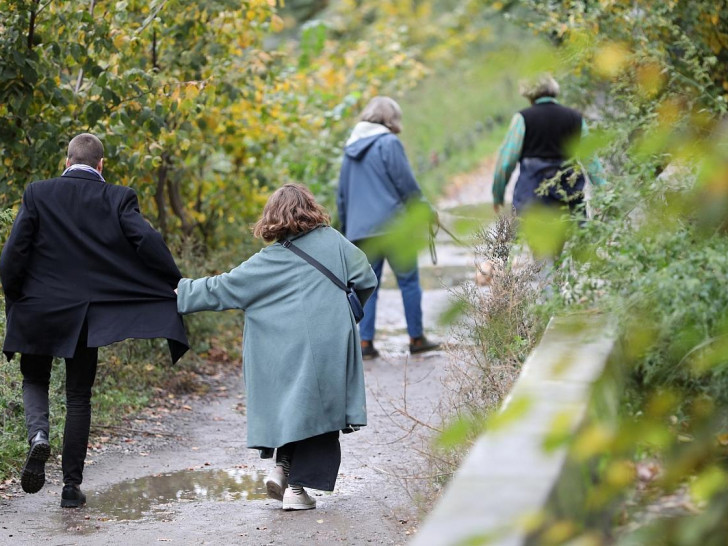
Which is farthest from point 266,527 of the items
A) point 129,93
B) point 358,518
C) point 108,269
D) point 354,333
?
point 129,93

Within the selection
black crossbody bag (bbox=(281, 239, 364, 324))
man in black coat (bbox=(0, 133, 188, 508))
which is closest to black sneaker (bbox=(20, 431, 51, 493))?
man in black coat (bbox=(0, 133, 188, 508))

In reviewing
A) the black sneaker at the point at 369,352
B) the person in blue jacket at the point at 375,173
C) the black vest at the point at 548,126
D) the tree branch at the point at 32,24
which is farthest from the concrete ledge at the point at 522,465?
the black sneaker at the point at 369,352

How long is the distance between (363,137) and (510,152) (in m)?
1.26

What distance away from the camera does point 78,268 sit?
5594mm

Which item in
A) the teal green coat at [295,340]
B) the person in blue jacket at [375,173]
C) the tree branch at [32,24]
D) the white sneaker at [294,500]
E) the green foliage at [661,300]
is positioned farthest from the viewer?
the person in blue jacket at [375,173]

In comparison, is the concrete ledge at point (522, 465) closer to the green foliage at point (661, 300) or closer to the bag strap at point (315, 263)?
the green foliage at point (661, 300)

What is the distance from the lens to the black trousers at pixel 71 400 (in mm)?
5543

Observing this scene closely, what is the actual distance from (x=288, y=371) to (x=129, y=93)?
312 cm

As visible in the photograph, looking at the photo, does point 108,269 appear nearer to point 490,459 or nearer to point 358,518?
point 358,518

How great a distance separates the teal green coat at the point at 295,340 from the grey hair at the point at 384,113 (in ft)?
11.1

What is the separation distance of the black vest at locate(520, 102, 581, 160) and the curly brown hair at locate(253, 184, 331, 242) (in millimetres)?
2972

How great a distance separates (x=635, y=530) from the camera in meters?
2.64

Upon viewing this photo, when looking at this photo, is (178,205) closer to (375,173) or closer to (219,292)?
(375,173)

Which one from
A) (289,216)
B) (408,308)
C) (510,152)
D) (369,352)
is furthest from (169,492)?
(510,152)
